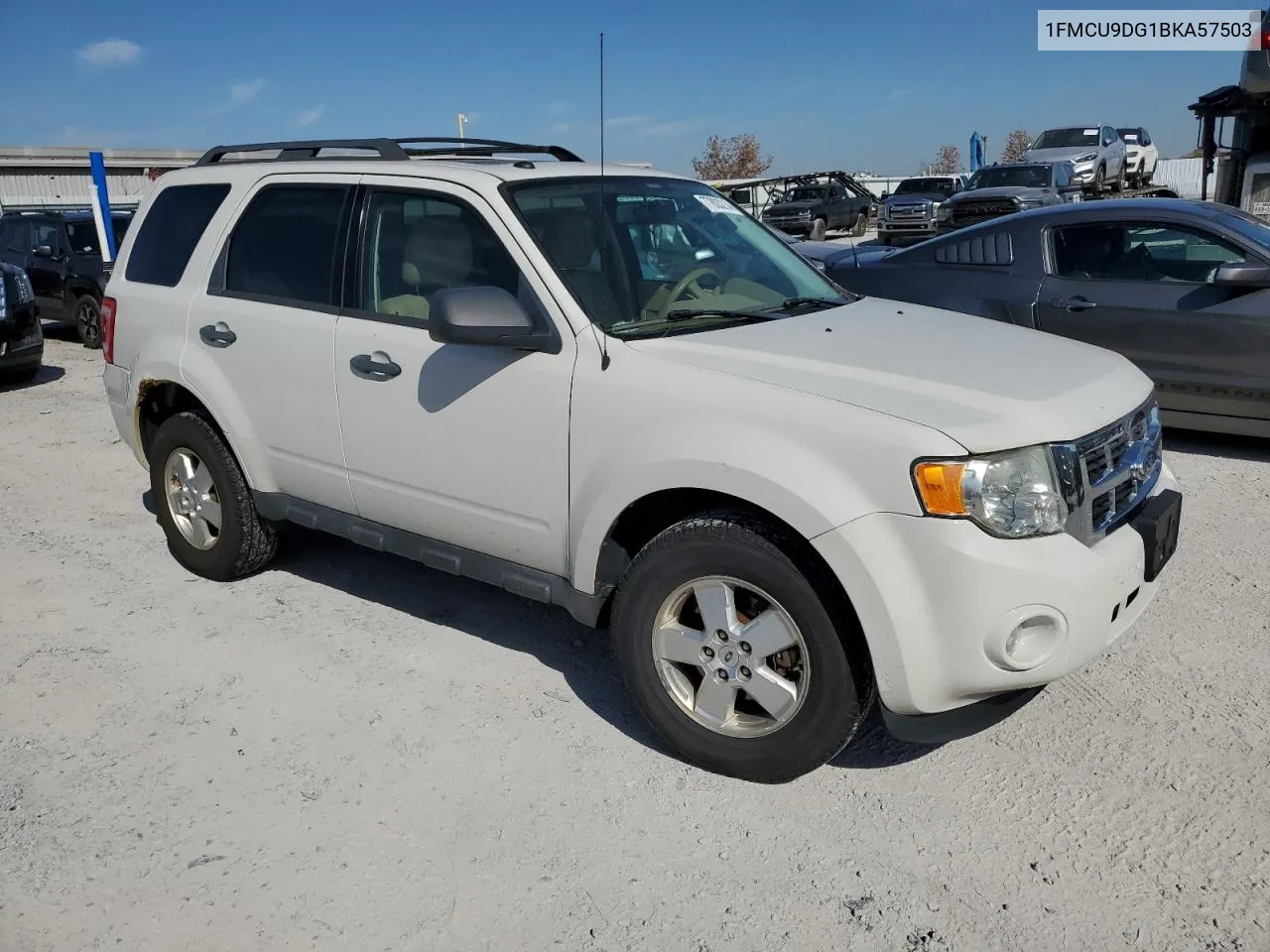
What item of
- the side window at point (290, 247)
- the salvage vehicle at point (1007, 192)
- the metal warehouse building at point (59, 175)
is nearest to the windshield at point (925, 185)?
the salvage vehicle at point (1007, 192)

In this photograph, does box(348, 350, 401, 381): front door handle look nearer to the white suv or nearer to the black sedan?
the white suv

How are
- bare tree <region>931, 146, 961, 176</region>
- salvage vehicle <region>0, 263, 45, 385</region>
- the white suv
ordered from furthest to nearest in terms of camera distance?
1. bare tree <region>931, 146, 961, 176</region>
2. salvage vehicle <region>0, 263, 45, 385</region>
3. the white suv

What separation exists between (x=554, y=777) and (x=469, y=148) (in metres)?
2.87

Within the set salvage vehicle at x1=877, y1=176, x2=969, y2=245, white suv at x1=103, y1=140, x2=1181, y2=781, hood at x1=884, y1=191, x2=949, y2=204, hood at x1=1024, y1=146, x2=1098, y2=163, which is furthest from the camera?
hood at x1=884, y1=191, x2=949, y2=204

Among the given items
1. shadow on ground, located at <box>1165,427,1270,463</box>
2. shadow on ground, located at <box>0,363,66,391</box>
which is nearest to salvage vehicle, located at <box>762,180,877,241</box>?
shadow on ground, located at <box>0,363,66,391</box>

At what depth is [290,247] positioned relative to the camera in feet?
14.2

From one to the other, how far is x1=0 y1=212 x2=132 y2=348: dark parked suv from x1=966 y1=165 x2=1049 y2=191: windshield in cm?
1648

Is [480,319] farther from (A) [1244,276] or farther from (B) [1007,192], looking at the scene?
(B) [1007,192]

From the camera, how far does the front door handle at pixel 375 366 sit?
12.6ft

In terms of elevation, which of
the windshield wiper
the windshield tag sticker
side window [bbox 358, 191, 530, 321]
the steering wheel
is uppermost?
the windshield tag sticker

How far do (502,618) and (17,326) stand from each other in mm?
8268

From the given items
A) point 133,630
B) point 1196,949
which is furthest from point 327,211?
point 1196,949

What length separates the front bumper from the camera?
270cm

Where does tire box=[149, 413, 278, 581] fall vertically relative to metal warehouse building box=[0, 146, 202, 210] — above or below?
below
